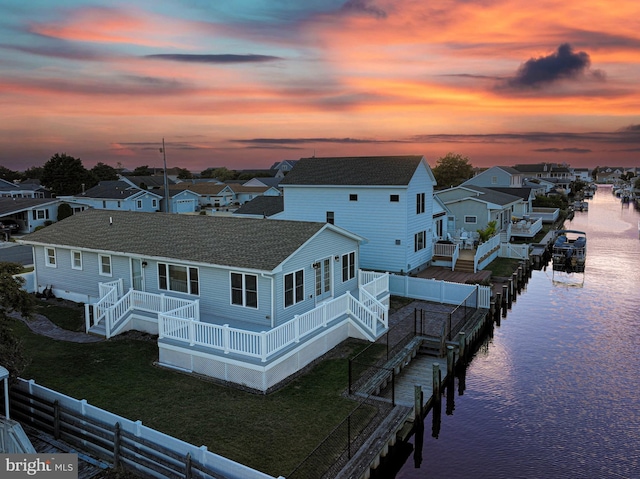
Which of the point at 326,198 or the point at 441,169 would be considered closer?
the point at 326,198

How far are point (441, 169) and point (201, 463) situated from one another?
4399 inches

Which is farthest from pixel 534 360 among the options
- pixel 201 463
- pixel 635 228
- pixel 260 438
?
pixel 635 228

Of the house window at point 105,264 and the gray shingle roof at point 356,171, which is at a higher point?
the gray shingle roof at point 356,171

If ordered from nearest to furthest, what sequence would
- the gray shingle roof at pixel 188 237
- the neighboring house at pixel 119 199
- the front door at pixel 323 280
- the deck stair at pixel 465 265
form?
the gray shingle roof at pixel 188 237
the front door at pixel 323 280
the deck stair at pixel 465 265
the neighboring house at pixel 119 199

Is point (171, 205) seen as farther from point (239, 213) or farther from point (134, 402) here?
point (134, 402)

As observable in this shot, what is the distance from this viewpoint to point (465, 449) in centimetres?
1522

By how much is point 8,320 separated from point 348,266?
1408 cm

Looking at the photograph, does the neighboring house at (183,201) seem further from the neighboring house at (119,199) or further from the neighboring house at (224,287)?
the neighboring house at (224,287)

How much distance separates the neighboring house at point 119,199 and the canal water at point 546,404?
2336 inches

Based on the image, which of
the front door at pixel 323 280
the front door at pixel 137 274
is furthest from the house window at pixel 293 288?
the front door at pixel 137 274

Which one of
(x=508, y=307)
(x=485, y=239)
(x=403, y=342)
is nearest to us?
(x=403, y=342)

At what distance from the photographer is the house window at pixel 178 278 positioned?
20719 mm

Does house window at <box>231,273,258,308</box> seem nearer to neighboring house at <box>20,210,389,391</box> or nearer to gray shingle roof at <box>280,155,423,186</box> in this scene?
neighboring house at <box>20,210,389,391</box>

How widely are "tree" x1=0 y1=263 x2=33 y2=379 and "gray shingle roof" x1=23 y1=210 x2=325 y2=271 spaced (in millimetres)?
6840
